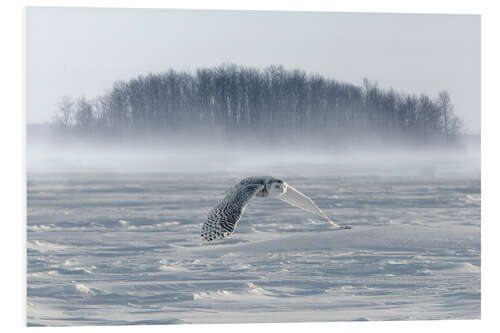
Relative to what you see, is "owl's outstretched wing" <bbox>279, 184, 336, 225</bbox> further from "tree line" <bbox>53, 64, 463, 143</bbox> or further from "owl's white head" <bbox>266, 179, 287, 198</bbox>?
"tree line" <bbox>53, 64, 463, 143</bbox>

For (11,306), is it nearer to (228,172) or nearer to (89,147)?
(89,147)

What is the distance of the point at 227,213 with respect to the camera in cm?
695

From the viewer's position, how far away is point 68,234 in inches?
274

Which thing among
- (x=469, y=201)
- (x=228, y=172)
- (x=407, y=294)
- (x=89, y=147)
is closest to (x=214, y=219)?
(x=228, y=172)

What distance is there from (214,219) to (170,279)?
22.5 inches

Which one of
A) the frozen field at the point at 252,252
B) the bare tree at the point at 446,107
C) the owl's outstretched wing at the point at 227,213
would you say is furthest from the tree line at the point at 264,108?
the owl's outstretched wing at the point at 227,213

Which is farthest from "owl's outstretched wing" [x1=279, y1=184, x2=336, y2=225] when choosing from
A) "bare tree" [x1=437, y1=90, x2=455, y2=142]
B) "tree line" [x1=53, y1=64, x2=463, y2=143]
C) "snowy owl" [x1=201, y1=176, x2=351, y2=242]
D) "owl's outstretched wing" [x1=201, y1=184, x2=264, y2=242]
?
"bare tree" [x1=437, y1=90, x2=455, y2=142]

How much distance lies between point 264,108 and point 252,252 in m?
1.17

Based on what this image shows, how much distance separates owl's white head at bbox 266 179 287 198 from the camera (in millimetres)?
7164

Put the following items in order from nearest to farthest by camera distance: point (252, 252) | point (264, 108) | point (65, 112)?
point (65, 112)
point (252, 252)
point (264, 108)

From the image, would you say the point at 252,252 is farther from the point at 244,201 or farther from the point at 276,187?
the point at 276,187

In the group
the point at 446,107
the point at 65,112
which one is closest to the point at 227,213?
the point at 65,112

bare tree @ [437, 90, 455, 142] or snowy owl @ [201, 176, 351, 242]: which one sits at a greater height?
bare tree @ [437, 90, 455, 142]

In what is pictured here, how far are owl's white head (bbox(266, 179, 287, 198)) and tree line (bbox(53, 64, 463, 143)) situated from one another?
0.39m
